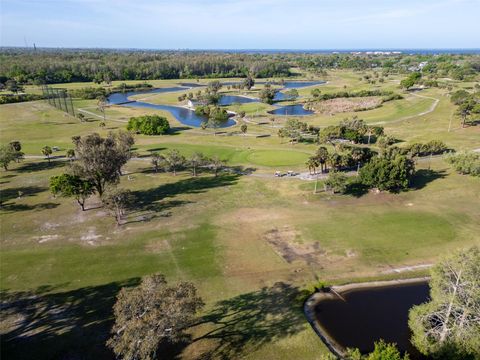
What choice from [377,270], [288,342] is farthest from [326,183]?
[288,342]

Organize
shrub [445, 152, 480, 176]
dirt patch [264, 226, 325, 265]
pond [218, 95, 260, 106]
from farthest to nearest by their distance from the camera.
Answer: pond [218, 95, 260, 106] → shrub [445, 152, 480, 176] → dirt patch [264, 226, 325, 265]

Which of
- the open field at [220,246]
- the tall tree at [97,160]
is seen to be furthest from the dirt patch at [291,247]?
the tall tree at [97,160]

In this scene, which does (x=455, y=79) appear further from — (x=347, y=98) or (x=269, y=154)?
(x=269, y=154)

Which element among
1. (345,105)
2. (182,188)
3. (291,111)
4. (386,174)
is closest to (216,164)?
(182,188)

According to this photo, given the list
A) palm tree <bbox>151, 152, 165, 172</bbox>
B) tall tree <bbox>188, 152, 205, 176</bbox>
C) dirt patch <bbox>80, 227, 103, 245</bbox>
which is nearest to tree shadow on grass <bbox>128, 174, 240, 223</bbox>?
tall tree <bbox>188, 152, 205, 176</bbox>

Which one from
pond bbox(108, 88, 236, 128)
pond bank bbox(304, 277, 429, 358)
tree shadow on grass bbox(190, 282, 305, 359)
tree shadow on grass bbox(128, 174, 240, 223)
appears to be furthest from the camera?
pond bbox(108, 88, 236, 128)

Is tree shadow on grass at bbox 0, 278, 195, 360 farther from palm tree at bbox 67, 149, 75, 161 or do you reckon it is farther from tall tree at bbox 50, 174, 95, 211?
palm tree at bbox 67, 149, 75, 161
